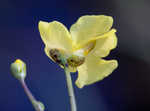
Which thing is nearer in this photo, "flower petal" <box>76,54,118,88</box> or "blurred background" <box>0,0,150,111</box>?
"flower petal" <box>76,54,118,88</box>

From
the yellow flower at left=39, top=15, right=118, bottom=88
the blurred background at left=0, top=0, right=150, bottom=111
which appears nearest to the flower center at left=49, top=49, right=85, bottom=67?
the yellow flower at left=39, top=15, right=118, bottom=88

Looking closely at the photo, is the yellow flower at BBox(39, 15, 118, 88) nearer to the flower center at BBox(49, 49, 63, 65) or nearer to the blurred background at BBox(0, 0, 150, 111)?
the flower center at BBox(49, 49, 63, 65)

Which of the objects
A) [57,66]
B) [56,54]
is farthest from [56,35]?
[57,66]

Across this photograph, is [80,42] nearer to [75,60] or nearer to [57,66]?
[75,60]

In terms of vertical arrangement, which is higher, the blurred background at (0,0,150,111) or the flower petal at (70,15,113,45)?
the flower petal at (70,15,113,45)

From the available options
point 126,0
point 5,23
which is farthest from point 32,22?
point 126,0

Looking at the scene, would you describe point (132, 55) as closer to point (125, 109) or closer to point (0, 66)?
point (125, 109)

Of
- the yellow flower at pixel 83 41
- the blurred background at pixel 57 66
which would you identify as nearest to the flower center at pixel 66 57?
the yellow flower at pixel 83 41
